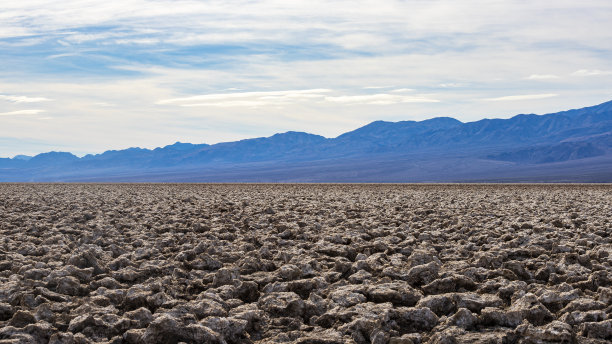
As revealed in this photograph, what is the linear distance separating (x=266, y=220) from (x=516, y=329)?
22.2ft

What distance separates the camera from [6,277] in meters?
5.23

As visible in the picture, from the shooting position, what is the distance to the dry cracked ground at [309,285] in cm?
375

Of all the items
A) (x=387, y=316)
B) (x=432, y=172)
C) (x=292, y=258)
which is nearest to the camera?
(x=387, y=316)

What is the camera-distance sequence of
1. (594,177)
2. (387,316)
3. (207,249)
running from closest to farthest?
(387,316) < (207,249) < (594,177)

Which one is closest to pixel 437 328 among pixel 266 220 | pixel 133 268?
pixel 133 268

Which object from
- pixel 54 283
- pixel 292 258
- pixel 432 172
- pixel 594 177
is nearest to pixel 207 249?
pixel 292 258

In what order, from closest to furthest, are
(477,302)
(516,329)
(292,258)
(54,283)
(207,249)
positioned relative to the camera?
1. (516,329)
2. (477,302)
3. (54,283)
4. (292,258)
5. (207,249)

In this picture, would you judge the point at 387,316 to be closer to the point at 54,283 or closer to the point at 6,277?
the point at 54,283

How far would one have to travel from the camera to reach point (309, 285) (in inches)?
190

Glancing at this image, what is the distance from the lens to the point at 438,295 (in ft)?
14.4

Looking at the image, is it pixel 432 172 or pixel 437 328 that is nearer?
pixel 437 328

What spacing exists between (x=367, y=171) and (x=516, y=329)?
631 feet

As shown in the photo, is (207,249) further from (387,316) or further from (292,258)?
(387,316)

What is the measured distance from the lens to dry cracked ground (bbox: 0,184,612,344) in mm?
3748
